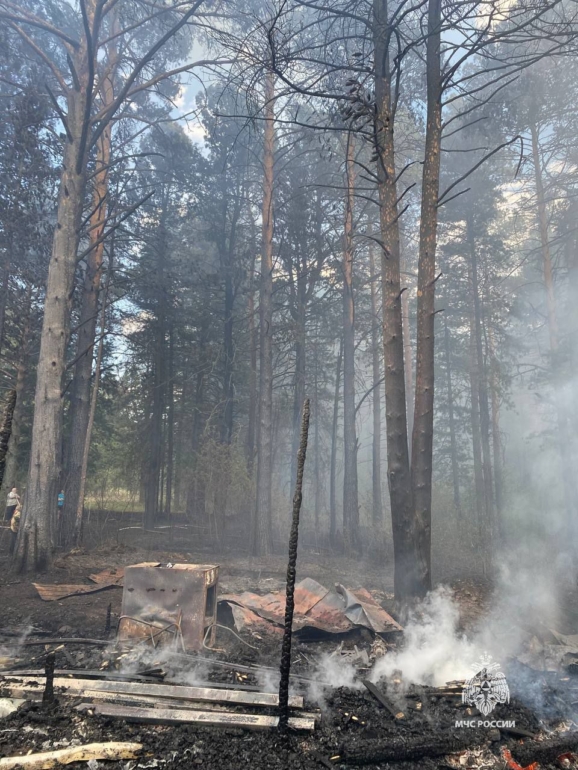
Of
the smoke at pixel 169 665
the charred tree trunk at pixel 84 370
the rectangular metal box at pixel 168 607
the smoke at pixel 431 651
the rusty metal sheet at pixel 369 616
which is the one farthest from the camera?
the charred tree trunk at pixel 84 370

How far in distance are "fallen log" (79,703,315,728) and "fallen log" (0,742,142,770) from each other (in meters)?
0.35

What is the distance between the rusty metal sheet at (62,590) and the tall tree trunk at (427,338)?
5026mm

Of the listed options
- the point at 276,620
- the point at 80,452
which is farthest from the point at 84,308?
the point at 276,620

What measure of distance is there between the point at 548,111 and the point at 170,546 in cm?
2011

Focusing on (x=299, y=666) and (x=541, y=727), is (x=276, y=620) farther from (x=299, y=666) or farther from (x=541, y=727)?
(x=541, y=727)

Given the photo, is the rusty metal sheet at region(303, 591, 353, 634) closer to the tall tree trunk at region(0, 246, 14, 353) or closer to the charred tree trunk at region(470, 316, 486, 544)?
the tall tree trunk at region(0, 246, 14, 353)

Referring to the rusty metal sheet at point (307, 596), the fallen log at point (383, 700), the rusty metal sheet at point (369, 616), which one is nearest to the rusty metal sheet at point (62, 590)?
the rusty metal sheet at point (307, 596)

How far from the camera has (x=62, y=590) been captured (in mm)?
7672

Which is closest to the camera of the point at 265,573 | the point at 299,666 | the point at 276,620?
the point at 299,666

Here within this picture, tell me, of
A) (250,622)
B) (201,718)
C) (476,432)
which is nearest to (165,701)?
(201,718)

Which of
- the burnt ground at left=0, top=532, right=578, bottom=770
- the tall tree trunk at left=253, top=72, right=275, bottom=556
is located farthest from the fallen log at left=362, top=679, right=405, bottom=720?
the tall tree trunk at left=253, top=72, right=275, bottom=556

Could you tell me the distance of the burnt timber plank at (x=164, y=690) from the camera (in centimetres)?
407

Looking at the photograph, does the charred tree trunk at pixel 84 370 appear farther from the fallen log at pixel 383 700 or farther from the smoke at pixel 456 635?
the fallen log at pixel 383 700

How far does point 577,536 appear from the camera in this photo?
16859mm
